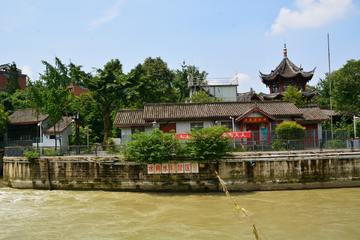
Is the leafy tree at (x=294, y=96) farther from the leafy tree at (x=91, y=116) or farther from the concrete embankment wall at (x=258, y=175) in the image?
the leafy tree at (x=91, y=116)

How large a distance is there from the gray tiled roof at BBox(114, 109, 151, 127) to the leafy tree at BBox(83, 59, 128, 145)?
5.04 m

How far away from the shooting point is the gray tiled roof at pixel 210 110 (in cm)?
2188

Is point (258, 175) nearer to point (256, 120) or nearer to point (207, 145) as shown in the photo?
point (207, 145)

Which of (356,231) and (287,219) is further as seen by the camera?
(287,219)

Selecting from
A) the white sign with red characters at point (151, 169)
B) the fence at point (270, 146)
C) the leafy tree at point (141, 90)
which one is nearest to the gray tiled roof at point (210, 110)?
the fence at point (270, 146)

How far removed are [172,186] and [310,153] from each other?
9323 mm

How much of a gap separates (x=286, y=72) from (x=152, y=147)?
1043 inches

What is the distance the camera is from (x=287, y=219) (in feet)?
36.2

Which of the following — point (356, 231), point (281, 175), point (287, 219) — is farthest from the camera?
point (281, 175)

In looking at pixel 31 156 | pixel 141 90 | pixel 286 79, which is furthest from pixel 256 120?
pixel 31 156

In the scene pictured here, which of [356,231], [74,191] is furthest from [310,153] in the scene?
[74,191]

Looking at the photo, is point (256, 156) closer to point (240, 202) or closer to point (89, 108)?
point (240, 202)

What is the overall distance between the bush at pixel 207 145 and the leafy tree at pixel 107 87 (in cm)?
1396

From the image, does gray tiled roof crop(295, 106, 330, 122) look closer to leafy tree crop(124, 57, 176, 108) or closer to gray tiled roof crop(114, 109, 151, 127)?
gray tiled roof crop(114, 109, 151, 127)
